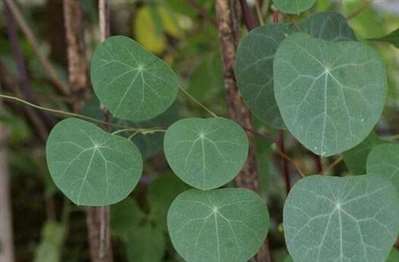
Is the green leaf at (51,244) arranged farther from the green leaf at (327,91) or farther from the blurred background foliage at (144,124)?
the green leaf at (327,91)

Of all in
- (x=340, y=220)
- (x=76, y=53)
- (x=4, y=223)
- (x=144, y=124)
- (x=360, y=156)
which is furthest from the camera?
(x=4, y=223)

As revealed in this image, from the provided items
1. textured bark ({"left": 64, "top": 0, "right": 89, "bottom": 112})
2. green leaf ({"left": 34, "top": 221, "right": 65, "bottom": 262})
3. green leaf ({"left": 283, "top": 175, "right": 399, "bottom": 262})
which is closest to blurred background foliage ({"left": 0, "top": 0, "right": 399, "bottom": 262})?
green leaf ({"left": 34, "top": 221, "right": 65, "bottom": 262})

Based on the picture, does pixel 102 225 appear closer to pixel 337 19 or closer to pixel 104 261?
pixel 104 261

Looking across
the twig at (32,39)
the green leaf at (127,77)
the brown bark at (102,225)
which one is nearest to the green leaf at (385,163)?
the green leaf at (127,77)

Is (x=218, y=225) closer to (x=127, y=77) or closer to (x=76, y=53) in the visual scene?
(x=127, y=77)

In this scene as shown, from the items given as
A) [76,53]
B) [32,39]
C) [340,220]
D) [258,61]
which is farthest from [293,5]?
[32,39]

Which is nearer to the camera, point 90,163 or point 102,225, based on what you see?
point 90,163

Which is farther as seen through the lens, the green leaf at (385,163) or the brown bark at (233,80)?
the brown bark at (233,80)
